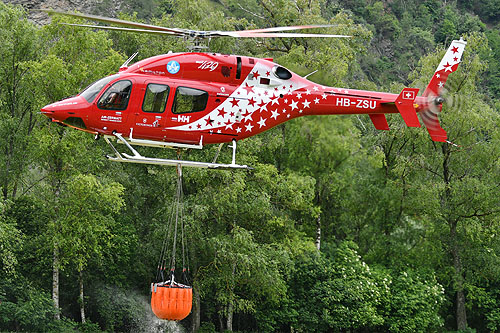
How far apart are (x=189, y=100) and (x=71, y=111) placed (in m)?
2.44

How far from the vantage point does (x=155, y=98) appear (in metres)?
15.5

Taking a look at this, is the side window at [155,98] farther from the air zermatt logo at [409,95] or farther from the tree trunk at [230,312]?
the tree trunk at [230,312]

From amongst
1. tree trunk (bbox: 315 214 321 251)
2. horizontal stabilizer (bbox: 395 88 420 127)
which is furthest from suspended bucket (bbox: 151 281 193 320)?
tree trunk (bbox: 315 214 321 251)

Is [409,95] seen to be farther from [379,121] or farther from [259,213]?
[259,213]

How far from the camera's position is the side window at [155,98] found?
1543 centimetres

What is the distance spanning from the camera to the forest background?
27.7m

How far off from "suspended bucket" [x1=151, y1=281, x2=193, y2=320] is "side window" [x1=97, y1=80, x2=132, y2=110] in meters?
3.85

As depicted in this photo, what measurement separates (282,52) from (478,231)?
11618 mm

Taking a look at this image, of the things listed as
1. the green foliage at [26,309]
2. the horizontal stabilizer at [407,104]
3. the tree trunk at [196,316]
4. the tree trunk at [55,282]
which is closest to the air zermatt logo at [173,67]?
the horizontal stabilizer at [407,104]

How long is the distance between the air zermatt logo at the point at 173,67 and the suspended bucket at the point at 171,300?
4.50 meters

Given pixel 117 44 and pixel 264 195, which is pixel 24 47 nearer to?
pixel 117 44

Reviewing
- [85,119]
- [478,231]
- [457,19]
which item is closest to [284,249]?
[478,231]

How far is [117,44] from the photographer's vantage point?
35.6 metres

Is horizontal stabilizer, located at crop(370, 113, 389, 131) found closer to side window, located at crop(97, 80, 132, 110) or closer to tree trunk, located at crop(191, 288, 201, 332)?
side window, located at crop(97, 80, 132, 110)
